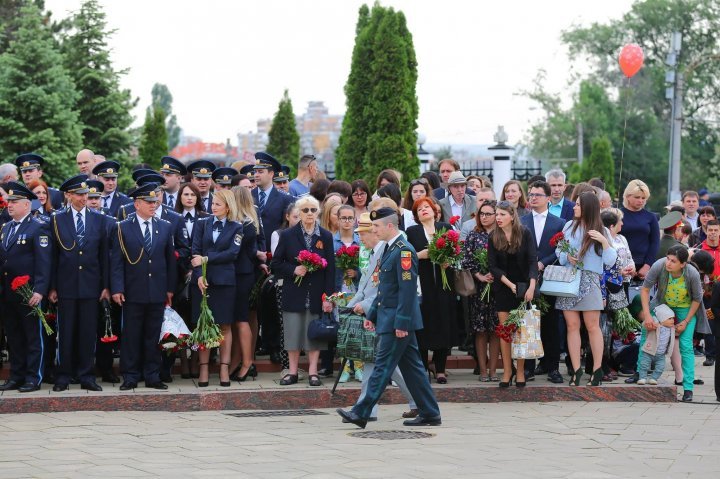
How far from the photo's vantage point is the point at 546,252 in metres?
13.2

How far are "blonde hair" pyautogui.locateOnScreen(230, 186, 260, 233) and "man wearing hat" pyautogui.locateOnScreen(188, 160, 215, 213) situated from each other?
77cm

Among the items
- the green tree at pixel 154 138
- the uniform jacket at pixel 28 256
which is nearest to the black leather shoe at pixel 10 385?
the uniform jacket at pixel 28 256

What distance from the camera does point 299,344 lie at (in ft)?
41.7

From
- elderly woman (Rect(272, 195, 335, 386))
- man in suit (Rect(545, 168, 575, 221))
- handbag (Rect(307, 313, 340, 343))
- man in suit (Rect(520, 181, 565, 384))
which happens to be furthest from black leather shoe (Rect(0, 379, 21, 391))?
man in suit (Rect(545, 168, 575, 221))

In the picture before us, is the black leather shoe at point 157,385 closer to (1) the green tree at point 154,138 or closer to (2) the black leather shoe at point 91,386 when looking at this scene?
(2) the black leather shoe at point 91,386

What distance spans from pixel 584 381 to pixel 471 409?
159 cm

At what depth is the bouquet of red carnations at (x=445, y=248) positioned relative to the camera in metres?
12.5

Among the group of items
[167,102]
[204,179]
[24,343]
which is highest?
[167,102]

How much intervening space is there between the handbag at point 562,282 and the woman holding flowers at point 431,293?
101cm

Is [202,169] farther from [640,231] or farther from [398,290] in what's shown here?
[640,231]

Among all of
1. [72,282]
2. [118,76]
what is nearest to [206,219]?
[72,282]

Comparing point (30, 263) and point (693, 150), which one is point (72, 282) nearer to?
point (30, 263)

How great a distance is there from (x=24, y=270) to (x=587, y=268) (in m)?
5.69

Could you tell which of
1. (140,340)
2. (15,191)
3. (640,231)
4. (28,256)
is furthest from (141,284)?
(640,231)
